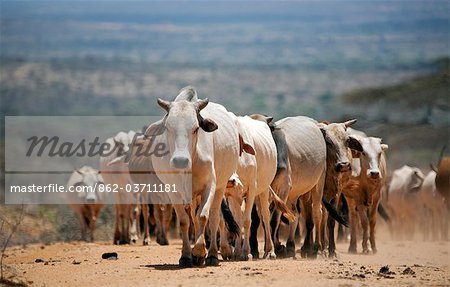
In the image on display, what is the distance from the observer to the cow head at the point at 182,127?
50.1 feet

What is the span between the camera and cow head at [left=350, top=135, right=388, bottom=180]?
844 inches

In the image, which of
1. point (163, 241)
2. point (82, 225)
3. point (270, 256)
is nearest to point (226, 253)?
Answer: point (270, 256)

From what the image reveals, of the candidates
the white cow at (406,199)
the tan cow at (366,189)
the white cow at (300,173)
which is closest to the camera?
the white cow at (300,173)

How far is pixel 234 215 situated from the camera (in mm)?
18641

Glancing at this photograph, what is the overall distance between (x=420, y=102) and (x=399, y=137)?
17.4 feet

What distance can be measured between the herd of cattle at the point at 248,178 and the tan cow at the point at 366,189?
19 mm

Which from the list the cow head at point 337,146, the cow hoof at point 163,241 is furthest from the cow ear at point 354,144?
the cow hoof at point 163,241

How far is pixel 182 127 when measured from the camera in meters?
15.5

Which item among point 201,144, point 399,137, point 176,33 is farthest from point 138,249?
point 176,33

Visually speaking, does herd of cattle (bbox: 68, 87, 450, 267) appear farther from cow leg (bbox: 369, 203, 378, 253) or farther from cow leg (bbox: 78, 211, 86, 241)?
cow leg (bbox: 78, 211, 86, 241)

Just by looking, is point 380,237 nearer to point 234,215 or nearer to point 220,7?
point 234,215

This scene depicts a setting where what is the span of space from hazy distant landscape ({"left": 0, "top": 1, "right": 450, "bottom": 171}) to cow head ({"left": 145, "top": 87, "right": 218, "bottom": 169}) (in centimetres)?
3752

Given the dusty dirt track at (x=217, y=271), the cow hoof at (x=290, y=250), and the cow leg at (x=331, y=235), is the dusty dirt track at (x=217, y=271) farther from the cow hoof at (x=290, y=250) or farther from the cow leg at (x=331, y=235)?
the cow hoof at (x=290, y=250)

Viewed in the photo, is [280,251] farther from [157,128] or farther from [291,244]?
[157,128]
